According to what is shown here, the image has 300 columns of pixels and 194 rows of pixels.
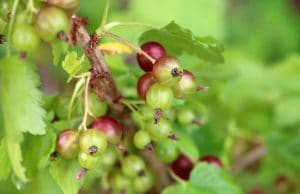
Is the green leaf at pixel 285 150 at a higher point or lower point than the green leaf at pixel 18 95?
higher

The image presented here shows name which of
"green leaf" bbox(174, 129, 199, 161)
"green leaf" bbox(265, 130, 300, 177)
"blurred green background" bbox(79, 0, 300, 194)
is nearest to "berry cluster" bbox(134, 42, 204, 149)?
"green leaf" bbox(174, 129, 199, 161)

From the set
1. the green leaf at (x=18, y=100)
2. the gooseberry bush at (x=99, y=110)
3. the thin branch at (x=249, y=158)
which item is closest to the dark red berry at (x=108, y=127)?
the gooseberry bush at (x=99, y=110)

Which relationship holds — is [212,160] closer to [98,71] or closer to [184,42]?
[184,42]

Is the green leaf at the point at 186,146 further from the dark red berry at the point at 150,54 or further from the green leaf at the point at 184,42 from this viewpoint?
the dark red berry at the point at 150,54

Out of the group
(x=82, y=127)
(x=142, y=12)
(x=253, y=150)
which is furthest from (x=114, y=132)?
(x=142, y=12)

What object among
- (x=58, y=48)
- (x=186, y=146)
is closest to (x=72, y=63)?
(x=58, y=48)

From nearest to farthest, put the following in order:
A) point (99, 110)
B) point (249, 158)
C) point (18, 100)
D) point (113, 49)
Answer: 1. point (18, 100)
2. point (99, 110)
3. point (113, 49)
4. point (249, 158)

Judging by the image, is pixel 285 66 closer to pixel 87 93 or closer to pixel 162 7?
pixel 162 7
